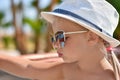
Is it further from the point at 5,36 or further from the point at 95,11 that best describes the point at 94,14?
the point at 5,36

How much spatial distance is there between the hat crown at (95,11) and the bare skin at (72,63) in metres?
0.08

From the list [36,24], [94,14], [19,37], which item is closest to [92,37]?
[94,14]

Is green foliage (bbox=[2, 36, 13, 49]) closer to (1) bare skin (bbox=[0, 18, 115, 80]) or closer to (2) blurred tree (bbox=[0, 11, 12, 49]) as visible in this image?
(2) blurred tree (bbox=[0, 11, 12, 49])

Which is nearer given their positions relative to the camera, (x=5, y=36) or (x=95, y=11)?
(x=95, y=11)

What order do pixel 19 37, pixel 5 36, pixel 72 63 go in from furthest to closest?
pixel 5 36
pixel 19 37
pixel 72 63

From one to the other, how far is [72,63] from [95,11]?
0.36m

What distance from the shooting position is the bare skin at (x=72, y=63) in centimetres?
208

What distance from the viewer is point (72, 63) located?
2223 millimetres

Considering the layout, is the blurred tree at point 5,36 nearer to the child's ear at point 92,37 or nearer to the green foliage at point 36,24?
the green foliage at point 36,24

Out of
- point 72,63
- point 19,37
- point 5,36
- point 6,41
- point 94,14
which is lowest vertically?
point 6,41

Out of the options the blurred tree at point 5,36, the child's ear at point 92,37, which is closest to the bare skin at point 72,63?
the child's ear at point 92,37

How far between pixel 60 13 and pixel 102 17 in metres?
0.22

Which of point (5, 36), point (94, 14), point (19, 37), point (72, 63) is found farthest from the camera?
point (5, 36)

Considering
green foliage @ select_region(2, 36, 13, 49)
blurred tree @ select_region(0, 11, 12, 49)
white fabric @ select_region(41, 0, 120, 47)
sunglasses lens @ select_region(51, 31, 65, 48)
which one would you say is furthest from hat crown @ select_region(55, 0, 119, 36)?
green foliage @ select_region(2, 36, 13, 49)
